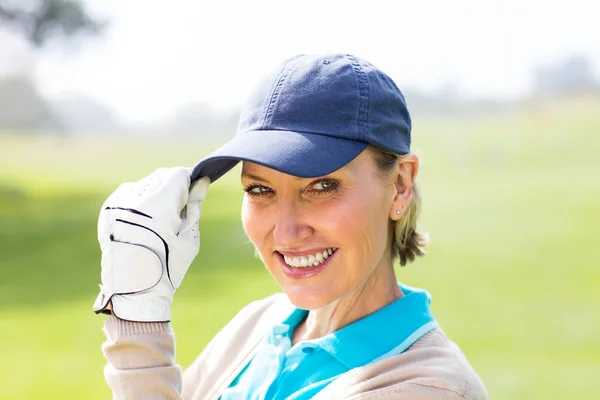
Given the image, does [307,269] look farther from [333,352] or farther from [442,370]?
[442,370]

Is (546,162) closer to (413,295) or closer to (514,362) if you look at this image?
(514,362)

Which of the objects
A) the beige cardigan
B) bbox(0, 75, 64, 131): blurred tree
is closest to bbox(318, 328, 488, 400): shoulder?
the beige cardigan

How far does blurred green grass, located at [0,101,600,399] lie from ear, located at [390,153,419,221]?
98 mm

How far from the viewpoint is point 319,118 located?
57.7 inches

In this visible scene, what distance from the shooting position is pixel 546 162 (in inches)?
643

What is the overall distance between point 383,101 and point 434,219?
11604 mm

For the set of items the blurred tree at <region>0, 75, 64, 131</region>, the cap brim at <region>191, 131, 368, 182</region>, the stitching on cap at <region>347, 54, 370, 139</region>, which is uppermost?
the stitching on cap at <region>347, 54, 370, 139</region>

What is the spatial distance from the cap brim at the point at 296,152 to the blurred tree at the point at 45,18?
1316 cm

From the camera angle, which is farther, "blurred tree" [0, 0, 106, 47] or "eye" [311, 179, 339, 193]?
"blurred tree" [0, 0, 106, 47]

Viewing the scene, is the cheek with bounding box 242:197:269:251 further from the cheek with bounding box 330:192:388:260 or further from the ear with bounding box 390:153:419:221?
the ear with bounding box 390:153:419:221

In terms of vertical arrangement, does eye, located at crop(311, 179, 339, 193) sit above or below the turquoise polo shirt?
above

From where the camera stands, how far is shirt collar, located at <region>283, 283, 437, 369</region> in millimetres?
1499

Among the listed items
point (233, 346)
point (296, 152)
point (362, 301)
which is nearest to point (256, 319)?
point (233, 346)

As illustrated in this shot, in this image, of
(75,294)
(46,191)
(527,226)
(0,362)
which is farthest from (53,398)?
(46,191)
